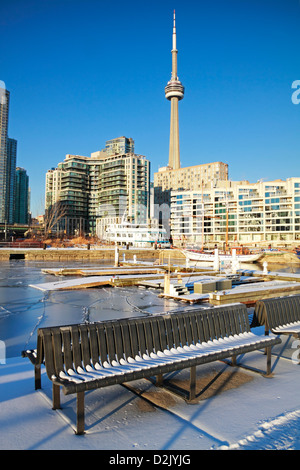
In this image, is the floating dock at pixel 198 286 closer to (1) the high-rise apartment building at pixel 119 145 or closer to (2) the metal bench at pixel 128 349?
(2) the metal bench at pixel 128 349

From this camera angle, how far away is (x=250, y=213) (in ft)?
352

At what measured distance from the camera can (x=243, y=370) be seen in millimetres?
6391

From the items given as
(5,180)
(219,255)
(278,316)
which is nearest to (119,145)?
(5,180)

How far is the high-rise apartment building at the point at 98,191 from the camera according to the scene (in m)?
138

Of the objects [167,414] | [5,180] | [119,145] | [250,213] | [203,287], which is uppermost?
[119,145]

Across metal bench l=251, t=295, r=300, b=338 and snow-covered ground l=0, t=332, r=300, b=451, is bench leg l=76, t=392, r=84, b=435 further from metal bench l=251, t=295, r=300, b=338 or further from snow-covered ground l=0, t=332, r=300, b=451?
metal bench l=251, t=295, r=300, b=338

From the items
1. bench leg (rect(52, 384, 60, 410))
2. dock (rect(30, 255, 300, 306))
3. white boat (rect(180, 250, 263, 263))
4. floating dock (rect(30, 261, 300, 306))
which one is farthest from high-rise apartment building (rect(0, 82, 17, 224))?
bench leg (rect(52, 384, 60, 410))

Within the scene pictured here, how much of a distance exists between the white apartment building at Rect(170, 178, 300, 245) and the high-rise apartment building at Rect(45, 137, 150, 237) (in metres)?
23.7

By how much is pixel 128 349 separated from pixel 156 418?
3.36 ft

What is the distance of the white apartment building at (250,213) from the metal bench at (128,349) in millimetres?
88428

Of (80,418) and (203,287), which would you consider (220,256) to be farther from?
(80,418)

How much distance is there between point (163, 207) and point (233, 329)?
166 m

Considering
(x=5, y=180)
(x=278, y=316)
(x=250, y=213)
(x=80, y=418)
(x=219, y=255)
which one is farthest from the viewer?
(x=5, y=180)

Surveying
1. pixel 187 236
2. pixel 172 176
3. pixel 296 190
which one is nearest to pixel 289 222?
pixel 296 190
